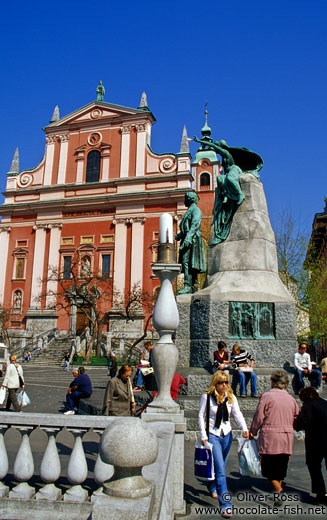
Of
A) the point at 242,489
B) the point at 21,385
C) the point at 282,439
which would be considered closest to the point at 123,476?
the point at 282,439

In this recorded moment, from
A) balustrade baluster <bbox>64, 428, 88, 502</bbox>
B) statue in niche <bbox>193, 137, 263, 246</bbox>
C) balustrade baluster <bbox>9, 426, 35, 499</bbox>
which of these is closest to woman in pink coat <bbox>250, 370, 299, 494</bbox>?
balustrade baluster <bbox>64, 428, 88, 502</bbox>

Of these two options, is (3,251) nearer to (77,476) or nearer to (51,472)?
(51,472)

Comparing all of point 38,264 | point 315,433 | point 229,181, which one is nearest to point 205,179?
point 38,264

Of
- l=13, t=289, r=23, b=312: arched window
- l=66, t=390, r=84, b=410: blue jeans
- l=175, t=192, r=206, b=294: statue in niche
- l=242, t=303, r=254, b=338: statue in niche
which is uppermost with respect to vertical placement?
l=13, t=289, r=23, b=312: arched window

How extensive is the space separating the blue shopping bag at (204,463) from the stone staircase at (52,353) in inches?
918

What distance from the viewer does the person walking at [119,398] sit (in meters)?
5.80

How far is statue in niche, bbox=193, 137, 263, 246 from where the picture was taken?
857 cm

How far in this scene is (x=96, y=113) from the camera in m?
38.1

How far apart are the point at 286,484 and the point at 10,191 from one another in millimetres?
37803

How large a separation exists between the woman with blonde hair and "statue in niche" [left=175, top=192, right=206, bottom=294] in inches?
192

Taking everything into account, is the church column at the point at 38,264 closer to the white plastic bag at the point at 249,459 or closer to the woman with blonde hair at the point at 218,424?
the woman with blonde hair at the point at 218,424

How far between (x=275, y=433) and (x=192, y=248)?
5.70 meters

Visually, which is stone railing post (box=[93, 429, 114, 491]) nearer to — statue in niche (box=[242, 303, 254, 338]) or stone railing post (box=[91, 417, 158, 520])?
stone railing post (box=[91, 417, 158, 520])

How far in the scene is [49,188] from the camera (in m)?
36.9
